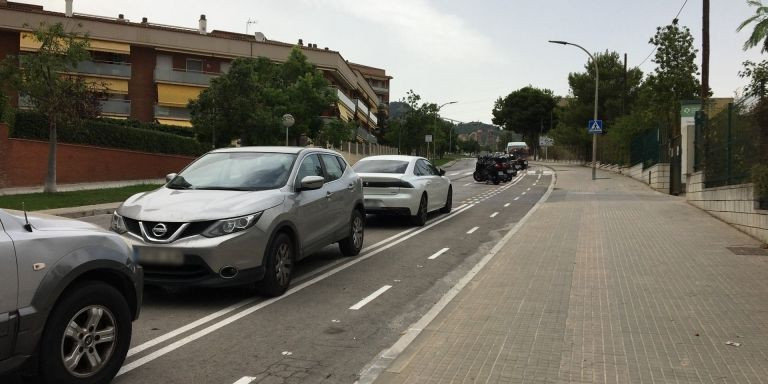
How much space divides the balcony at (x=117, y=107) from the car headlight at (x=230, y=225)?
137 feet

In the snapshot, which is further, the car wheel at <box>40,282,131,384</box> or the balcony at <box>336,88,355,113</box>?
the balcony at <box>336,88,355,113</box>

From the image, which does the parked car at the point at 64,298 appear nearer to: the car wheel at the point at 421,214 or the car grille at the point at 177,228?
the car grille at the point at 177,228

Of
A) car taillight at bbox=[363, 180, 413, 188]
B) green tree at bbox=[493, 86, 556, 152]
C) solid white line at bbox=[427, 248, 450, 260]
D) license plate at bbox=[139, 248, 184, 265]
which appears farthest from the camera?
green tree at bbox=[493, 86, 556, 152]

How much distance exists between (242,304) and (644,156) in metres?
26.4

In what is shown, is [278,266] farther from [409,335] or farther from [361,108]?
[361,108]

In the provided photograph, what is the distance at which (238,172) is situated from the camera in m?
7.57

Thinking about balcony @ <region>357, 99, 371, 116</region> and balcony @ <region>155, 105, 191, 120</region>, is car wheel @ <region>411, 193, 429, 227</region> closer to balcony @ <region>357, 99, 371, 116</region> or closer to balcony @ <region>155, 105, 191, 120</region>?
balcony @ <region>155, 105, 191, 120</region>

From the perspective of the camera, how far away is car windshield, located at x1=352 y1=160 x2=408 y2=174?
44.5 feet

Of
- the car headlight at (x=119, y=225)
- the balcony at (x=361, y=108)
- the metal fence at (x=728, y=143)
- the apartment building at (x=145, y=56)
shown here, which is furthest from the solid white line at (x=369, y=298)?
the balcony at (x=361, y=108)

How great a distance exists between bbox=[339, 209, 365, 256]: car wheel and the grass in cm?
1021

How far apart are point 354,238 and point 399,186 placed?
3592 mm

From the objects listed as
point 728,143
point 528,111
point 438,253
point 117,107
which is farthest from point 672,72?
point 528,111

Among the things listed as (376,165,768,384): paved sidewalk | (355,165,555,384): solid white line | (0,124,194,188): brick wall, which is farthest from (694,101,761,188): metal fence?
(0,124,194,188): brick wall

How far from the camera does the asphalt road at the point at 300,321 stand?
466 centimetres
